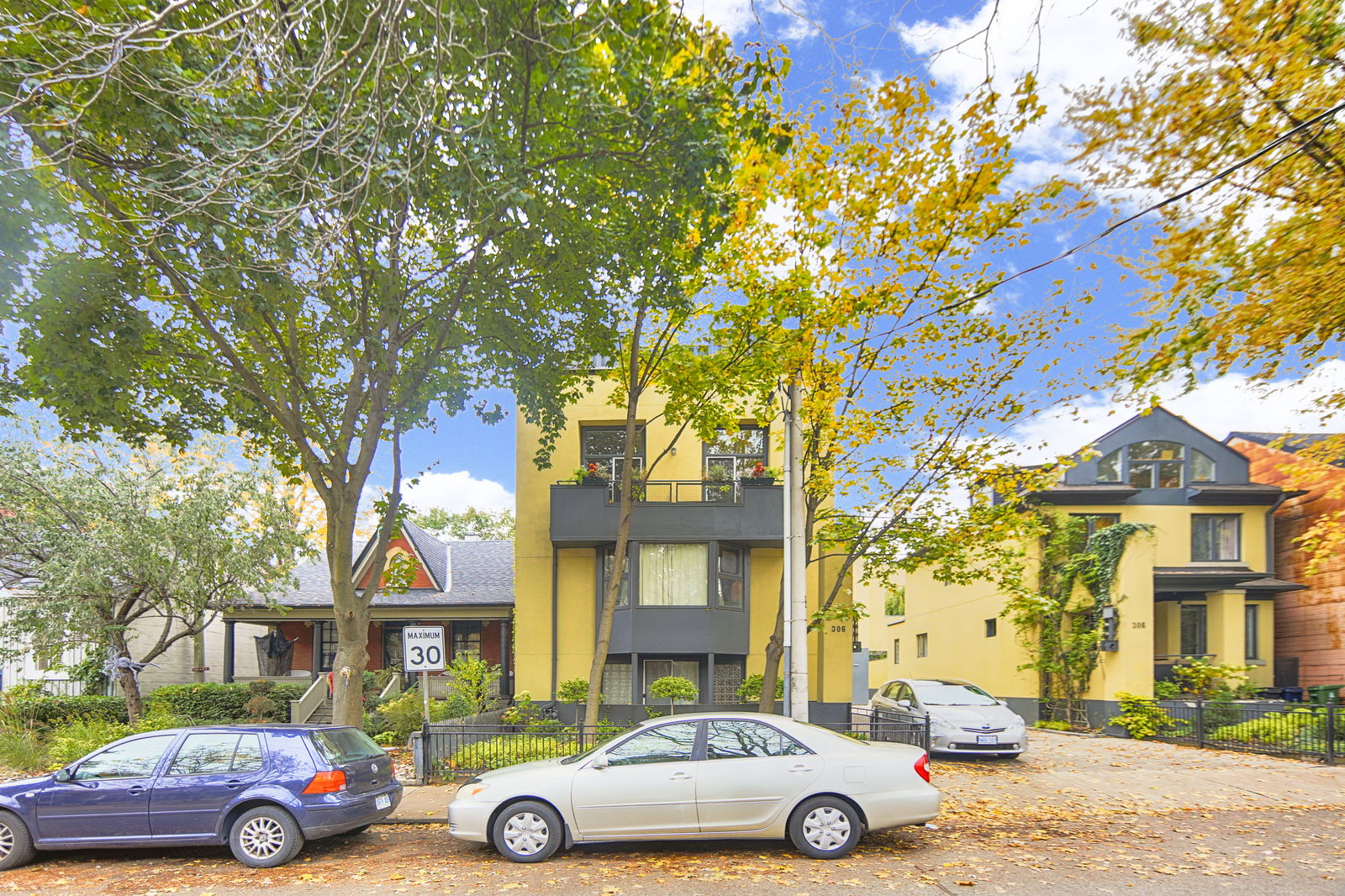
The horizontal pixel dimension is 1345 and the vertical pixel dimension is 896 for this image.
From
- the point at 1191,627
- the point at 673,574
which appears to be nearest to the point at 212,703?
the point at 673,574

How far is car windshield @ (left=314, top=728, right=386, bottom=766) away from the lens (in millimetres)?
9219

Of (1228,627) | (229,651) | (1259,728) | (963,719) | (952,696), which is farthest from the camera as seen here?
(229,651)

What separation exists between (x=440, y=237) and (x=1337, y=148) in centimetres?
1131

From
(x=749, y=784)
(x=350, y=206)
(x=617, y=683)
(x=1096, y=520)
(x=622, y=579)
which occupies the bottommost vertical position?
(x=617, y=683)

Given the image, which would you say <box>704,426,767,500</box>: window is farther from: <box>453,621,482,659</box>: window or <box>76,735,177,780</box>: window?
<box>76,735,177,780</box>: window

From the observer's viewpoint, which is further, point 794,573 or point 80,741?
point 80,741

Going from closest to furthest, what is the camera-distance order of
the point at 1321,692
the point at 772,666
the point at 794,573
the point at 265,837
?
the point at 265,837 → the point at 794,573 → the point at 772,666 → the point at 1321,692

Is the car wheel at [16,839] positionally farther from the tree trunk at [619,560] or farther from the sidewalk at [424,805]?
the tree trunk at [619,560]

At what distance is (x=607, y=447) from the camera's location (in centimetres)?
2039

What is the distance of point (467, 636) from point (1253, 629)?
22.7m

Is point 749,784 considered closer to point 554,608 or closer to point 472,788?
point 472,788

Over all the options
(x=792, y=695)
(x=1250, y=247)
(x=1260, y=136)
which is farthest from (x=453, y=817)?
(x=1260, y=136)

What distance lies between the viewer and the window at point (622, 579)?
19094 millimetres

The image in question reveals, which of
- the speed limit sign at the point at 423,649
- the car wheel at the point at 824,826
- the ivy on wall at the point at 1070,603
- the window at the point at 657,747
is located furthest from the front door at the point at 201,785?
the ivy on wall at the point at 1070,603
